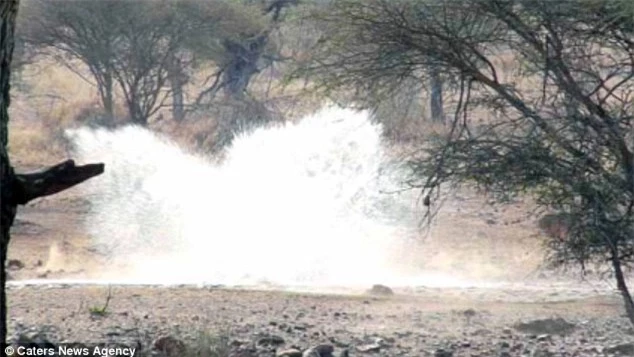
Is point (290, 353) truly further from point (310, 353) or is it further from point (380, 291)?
point (380, 291)

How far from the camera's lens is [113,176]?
70.1ft

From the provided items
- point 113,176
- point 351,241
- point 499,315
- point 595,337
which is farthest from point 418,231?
point 595,337

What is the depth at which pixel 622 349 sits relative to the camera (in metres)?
11.5

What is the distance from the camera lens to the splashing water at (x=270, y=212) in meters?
18.1

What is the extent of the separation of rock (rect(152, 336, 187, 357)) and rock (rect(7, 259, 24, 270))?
7396mm

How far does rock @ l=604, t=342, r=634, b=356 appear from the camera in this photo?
11402 mm

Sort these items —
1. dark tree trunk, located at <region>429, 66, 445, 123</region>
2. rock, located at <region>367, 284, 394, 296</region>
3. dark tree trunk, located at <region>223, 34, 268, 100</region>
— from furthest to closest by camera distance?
dark tree trunk, located at <region>223, 34, 268, 100</region>
rock, located at <region>367, 284, 394, 296</region>
dark tree trunk, located at <region>429, 66, 445, 123</region>

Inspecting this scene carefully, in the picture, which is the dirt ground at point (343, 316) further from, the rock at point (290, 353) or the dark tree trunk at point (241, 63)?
the dark tree trunk at point (241, 63)

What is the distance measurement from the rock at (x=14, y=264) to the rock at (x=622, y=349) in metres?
7.74

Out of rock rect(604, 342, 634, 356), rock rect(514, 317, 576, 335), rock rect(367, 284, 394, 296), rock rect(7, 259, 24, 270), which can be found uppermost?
rock rect(7, 259, 24, 270)

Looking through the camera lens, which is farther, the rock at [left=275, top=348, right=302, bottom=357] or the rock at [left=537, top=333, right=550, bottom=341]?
the rock at [left=537, top=333, right=550, bottom=341]

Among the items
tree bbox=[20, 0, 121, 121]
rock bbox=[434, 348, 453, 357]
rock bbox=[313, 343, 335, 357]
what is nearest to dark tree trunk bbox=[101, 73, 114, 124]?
tree bbox=[20, 0, 121, 121]

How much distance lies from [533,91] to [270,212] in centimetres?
726

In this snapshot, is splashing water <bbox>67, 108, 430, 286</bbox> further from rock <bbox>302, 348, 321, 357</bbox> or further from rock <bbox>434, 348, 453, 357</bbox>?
rock <bbox>302, 348, 321, 357</bbox>
